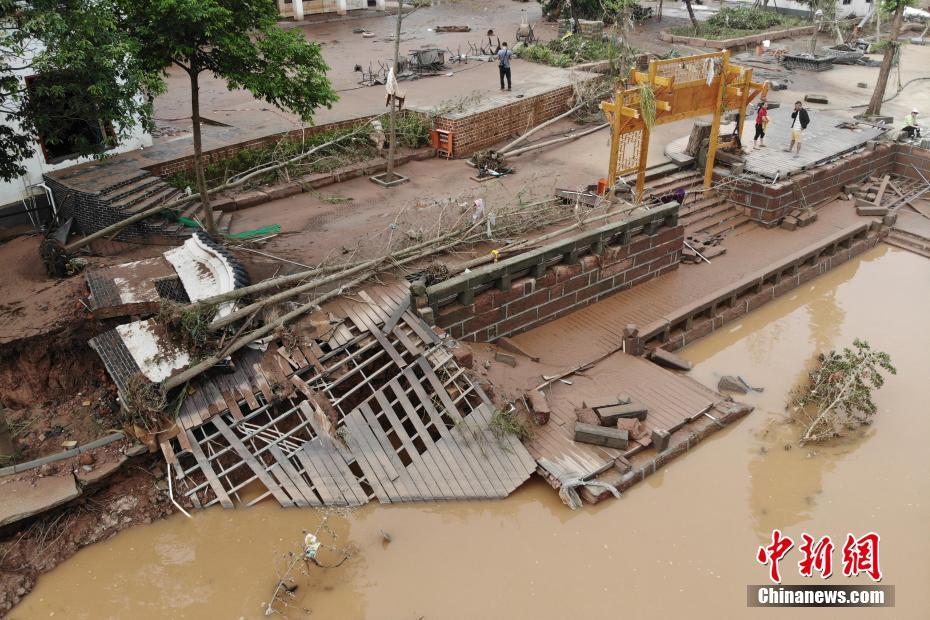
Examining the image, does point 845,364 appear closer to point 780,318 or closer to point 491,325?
point 780,318

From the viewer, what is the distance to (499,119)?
2016 cm

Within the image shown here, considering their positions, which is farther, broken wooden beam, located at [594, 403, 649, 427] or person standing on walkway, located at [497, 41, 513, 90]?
person standing on walkway, located at [497, 41, 513, 90]

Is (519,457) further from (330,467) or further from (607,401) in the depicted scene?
(330,467)

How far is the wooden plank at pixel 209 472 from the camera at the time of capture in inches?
373

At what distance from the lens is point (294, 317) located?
35.3 feet

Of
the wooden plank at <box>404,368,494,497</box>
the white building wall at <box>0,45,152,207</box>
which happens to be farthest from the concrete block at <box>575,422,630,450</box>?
the white building wall at <box>0,45,152,207</box>

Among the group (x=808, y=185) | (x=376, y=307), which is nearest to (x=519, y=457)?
(x=376, y=307)

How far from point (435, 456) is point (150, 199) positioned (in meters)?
8.08

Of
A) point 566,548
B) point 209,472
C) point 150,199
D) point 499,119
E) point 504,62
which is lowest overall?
point 566,548

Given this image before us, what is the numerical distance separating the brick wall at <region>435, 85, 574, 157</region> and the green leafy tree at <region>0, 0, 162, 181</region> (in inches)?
354

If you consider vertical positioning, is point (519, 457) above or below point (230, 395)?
below

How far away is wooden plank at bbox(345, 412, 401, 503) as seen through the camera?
31.7 feet

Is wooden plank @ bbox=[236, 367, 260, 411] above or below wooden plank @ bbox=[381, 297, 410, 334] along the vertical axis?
below

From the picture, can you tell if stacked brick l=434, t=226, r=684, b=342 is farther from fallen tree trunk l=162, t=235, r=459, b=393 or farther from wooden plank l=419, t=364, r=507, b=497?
fallen tree trunk l=162, t=235, r=459, b=393
